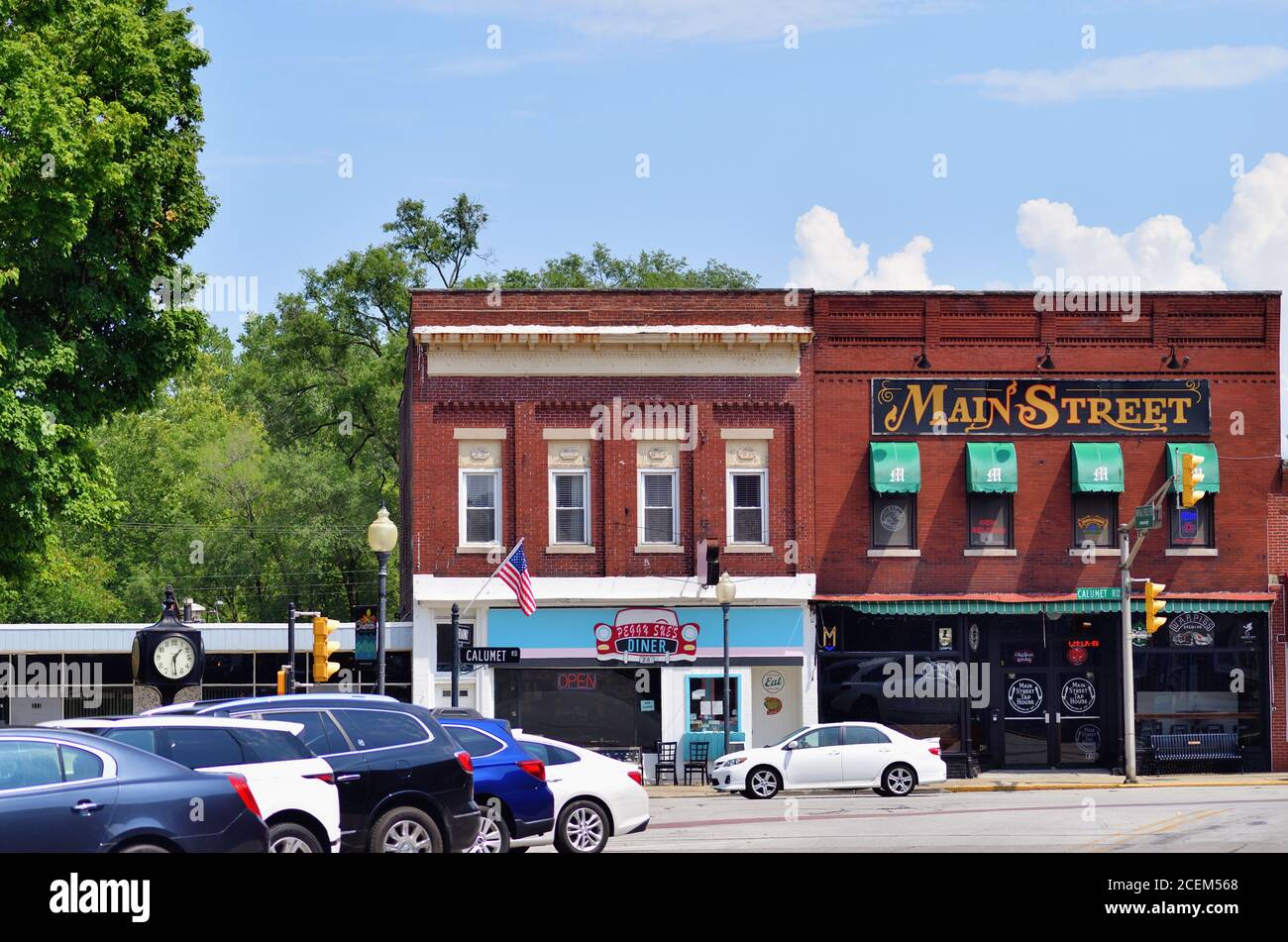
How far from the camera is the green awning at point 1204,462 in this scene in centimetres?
3631

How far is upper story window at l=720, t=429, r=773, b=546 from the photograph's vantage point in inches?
1441

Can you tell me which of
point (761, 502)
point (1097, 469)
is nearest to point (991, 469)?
point (1097, 469)

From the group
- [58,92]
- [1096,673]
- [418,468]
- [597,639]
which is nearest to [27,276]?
[58,92]

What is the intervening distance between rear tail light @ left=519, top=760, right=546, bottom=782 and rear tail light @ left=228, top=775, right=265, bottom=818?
598cm

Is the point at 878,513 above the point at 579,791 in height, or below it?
above

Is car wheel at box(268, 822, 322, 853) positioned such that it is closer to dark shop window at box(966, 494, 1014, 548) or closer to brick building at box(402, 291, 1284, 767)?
brick building at box(402, 291, 1284, 767)

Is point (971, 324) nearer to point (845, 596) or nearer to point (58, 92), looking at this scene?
point (845, 596)

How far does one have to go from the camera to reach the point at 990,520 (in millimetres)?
36656

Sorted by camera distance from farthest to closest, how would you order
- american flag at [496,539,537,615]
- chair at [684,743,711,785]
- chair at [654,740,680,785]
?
chair at [654,740,680,785] < chair at [684,743,711,785] < american flag at [496,539,537,615]

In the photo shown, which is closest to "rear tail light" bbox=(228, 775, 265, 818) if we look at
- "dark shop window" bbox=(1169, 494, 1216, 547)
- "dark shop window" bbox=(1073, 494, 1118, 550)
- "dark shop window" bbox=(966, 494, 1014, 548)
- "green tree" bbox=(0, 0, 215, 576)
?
"green tree" bbox=(0, 0, 215, 576)

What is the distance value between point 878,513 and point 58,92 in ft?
63.0

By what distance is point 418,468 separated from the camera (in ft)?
119

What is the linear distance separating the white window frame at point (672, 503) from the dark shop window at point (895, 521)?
14.3 ft

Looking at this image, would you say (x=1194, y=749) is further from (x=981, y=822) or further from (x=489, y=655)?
(x=489, y=655)
